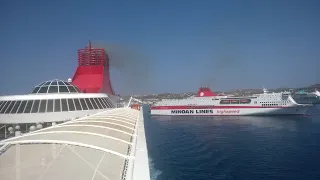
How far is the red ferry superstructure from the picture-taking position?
73.4 meters

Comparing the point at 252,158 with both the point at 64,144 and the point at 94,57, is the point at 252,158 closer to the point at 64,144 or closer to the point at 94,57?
the point at 64,144

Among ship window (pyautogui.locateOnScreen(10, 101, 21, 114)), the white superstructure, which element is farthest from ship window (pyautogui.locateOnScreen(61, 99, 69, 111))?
ship window (pyautogui.locateOnScreen(10, 101, 21, 114))

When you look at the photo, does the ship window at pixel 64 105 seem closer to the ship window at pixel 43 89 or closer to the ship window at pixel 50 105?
the ship window at pixel 50 105

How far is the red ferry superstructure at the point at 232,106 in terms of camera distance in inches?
2891

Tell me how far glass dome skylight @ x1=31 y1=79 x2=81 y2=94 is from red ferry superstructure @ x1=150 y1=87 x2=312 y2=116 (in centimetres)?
6595

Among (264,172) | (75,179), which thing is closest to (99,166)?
(75,179)

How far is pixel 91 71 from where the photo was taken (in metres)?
35.0

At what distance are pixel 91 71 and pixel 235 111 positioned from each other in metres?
58.0

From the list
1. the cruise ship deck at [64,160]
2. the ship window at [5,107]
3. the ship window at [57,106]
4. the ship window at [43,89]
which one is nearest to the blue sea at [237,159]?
the ship window at [57,106]

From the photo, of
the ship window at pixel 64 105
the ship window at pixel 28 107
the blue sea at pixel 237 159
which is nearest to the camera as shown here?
the ship window at pixel 28 107

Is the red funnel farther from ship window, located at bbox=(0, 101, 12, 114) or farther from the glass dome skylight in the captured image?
ship window, located at bbox=(0, 101, 12, 114)

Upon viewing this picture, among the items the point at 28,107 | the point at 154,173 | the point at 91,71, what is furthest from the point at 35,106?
Result: the point at 91,71

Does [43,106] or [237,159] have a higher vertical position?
[43,106]

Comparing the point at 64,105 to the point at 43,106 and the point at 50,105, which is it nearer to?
the point at 50,105
